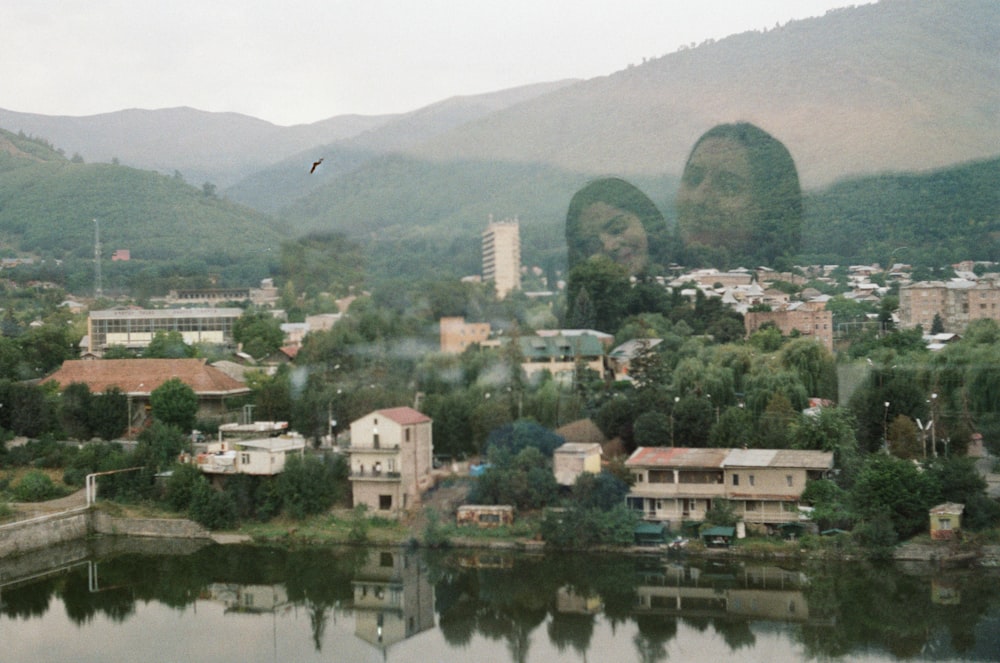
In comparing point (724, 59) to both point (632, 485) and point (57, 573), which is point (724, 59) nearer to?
point (632, 485)

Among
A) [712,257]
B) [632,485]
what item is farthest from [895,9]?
[632,485]

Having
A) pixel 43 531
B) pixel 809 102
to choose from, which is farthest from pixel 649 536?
pixel 809 102

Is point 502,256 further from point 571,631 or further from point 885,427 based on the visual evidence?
point 571,631

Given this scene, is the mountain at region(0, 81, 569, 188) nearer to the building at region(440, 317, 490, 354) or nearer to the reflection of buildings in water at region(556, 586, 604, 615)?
the building at region(440, 317, 490, 354)

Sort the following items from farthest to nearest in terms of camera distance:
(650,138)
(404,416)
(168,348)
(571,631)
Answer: (650,138) → (168,348) → (404,416) → (571,631)

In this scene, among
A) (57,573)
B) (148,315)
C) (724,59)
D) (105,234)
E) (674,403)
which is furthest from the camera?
(724,59)

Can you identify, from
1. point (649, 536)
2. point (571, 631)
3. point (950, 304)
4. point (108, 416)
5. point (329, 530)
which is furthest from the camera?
point (950, 304)

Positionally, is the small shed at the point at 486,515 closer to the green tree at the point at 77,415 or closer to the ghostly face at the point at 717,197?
the green tree at the point at 77,415
